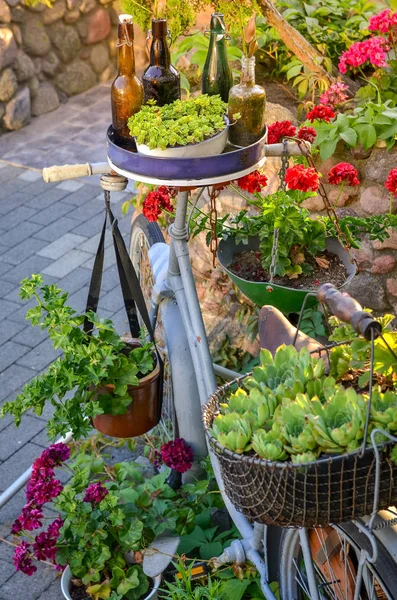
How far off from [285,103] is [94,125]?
2.78 m

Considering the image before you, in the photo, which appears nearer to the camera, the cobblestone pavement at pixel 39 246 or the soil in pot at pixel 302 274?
the soil in pot at pixel 302 274

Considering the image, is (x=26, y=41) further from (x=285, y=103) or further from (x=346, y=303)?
(x=346, y=303)

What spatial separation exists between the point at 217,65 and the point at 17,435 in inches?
75.4

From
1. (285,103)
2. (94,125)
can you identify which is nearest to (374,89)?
(285,103)

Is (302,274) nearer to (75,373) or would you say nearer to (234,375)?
(234,375)

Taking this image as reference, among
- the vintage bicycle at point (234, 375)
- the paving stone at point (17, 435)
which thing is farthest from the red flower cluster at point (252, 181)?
the paving stone at point (17, 435)

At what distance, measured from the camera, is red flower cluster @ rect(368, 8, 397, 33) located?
3.75m

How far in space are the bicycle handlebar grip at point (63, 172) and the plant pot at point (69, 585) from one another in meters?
1.24

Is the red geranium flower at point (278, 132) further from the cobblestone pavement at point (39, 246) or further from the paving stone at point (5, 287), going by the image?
the paving stone at point (5, 287)

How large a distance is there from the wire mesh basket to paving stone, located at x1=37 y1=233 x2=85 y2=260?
11.3 ft

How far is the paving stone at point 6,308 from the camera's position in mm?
4516

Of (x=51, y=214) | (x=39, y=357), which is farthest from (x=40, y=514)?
(x=51, y=214)

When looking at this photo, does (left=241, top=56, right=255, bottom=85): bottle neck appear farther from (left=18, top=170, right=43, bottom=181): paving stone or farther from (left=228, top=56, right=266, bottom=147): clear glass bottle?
(left=18, top=170, right=43, bottom=181): paving stone

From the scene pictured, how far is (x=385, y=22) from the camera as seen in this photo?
375cm
